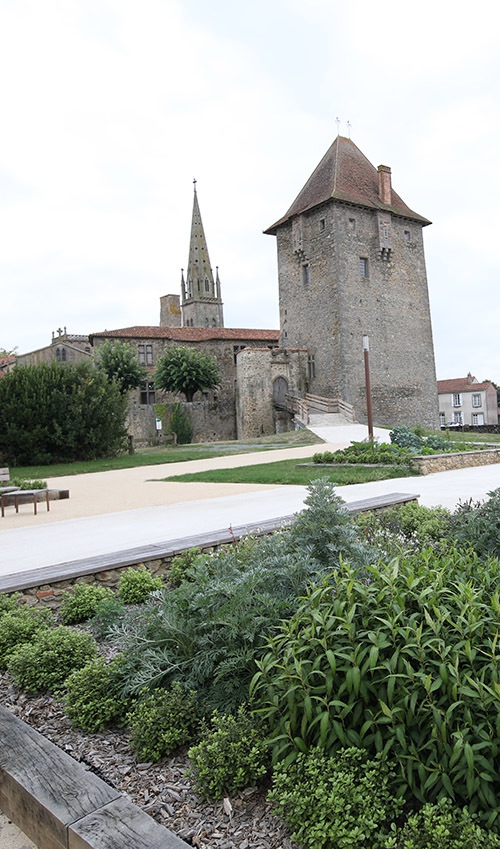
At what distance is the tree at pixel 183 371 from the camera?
132 ft

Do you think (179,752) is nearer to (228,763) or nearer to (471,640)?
(228,763)

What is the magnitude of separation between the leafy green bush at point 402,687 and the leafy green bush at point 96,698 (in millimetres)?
797

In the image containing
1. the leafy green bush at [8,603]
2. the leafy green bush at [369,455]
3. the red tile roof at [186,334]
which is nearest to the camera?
the leafy green bush at [8,603]

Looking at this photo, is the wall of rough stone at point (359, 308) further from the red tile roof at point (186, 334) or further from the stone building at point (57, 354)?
the stone building at point (57, 354)

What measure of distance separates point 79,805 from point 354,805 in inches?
37.8

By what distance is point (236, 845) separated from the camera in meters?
2.06

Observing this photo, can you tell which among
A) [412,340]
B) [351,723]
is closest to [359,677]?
[351,723]

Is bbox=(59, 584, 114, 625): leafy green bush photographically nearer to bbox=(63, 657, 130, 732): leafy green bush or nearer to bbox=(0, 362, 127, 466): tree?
bbox=(63, 657, 130, 732): leafy green bush

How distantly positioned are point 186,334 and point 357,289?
14692mm

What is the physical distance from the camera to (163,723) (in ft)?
8.64

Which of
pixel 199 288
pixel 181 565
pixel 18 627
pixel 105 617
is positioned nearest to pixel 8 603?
pixel 18 627

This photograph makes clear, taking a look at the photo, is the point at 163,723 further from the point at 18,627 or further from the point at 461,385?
the point at 461,385

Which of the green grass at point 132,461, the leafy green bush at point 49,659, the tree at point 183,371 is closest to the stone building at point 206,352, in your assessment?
the tree at point 183,371

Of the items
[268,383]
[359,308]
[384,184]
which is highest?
[384,184]
